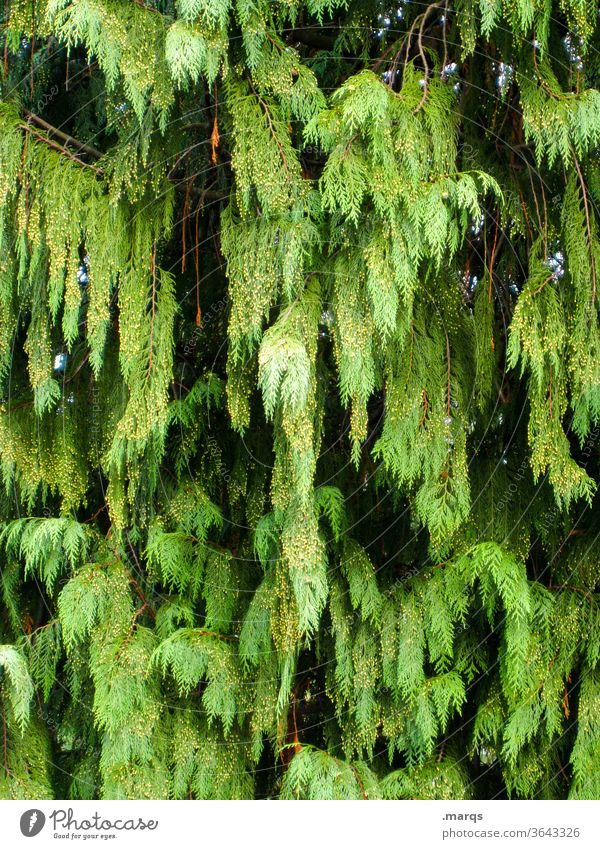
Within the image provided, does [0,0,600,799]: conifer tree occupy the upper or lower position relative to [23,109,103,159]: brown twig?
lower

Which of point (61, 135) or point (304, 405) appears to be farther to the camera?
point (61, 135)

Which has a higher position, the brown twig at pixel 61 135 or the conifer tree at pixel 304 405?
the brown twig at pixel 61 135

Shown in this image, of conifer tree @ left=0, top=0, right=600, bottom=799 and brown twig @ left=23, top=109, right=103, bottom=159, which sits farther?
brown twig @ left=23, top=109, right=103, bottom=159

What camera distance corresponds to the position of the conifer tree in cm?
221

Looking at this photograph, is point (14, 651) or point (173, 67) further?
point (14, 651)

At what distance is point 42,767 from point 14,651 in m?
0.48

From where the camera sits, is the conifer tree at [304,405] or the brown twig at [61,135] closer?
the conifer tree at [304,405]

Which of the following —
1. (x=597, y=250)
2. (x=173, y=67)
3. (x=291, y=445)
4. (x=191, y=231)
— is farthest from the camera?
(x=191, y=231)

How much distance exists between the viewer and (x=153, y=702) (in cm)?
242

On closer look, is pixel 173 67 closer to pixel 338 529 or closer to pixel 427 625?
pixel 338 529

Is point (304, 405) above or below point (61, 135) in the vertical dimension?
below

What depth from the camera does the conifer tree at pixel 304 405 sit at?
2.21m

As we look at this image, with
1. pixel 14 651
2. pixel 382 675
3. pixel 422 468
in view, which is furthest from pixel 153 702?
pixel 422 468

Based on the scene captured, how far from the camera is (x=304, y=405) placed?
2072 millimetres
